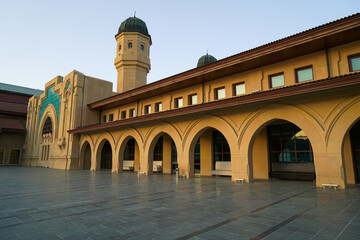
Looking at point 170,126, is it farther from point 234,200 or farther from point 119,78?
point 119,78

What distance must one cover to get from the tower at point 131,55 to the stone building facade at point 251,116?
632 cm

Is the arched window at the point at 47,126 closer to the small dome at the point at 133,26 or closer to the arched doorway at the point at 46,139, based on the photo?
the arched doorway at the point at 46,139

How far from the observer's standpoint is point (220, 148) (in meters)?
19.0

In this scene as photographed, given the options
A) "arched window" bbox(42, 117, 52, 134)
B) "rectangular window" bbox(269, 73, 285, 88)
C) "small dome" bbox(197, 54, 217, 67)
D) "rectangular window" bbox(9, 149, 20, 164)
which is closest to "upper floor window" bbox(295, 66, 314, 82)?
"rectangular window" bbox(269, 73, 285, 88)

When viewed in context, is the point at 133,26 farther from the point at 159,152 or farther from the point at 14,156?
the point at 14,156

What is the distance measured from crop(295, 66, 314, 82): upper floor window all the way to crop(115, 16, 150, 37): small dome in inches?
1060

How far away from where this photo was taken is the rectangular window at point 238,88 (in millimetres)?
16298

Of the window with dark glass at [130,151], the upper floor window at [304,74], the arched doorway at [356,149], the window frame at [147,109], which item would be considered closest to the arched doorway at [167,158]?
the window frame at [147,109]

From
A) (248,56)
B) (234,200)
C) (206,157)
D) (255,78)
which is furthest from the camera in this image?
(206,157)

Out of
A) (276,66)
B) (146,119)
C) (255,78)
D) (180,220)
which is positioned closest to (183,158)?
(146,119)

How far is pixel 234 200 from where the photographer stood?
26.5 feet

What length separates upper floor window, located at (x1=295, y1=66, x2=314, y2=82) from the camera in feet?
44.5

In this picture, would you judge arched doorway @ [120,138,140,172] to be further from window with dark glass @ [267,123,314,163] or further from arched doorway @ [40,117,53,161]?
window with dark glass @ [267,123,314,163]

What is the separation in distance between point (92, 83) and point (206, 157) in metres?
18.1
